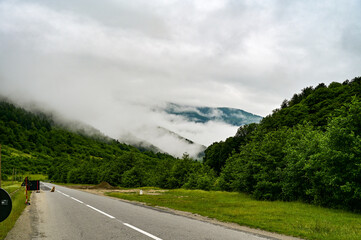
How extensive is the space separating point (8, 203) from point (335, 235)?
40.5ft

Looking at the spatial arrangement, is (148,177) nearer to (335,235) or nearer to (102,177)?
(102,177)

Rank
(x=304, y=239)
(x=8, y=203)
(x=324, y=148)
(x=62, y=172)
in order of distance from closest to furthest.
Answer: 1. (x=8, y=203)
2. (x=304, y=239)
3. (x=324, y=148)
4. (x=62, y=172)

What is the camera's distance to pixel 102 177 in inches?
3770

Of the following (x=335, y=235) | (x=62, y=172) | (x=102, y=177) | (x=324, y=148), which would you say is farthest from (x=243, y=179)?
(x=62, y=172)

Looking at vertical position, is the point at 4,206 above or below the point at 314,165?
below

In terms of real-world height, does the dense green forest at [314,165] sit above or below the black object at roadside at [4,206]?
above

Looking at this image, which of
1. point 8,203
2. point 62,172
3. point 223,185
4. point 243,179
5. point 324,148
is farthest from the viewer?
point 62,172

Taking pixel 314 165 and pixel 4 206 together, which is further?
pixel 314 165

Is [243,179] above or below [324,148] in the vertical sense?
below

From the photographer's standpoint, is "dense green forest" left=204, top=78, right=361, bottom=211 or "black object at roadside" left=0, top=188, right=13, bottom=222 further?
"dense green forest" left=204, top=78, right=361, bottom=211

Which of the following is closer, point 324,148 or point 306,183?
point 324,148

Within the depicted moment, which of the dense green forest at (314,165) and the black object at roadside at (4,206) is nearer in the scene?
the black object at roadside at (4,206)

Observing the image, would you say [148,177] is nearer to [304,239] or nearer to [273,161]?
[273,161]

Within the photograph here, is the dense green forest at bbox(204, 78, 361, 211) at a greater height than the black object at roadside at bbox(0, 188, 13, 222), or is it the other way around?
the dense green forest at bbox(204, 78, 361, 211)
